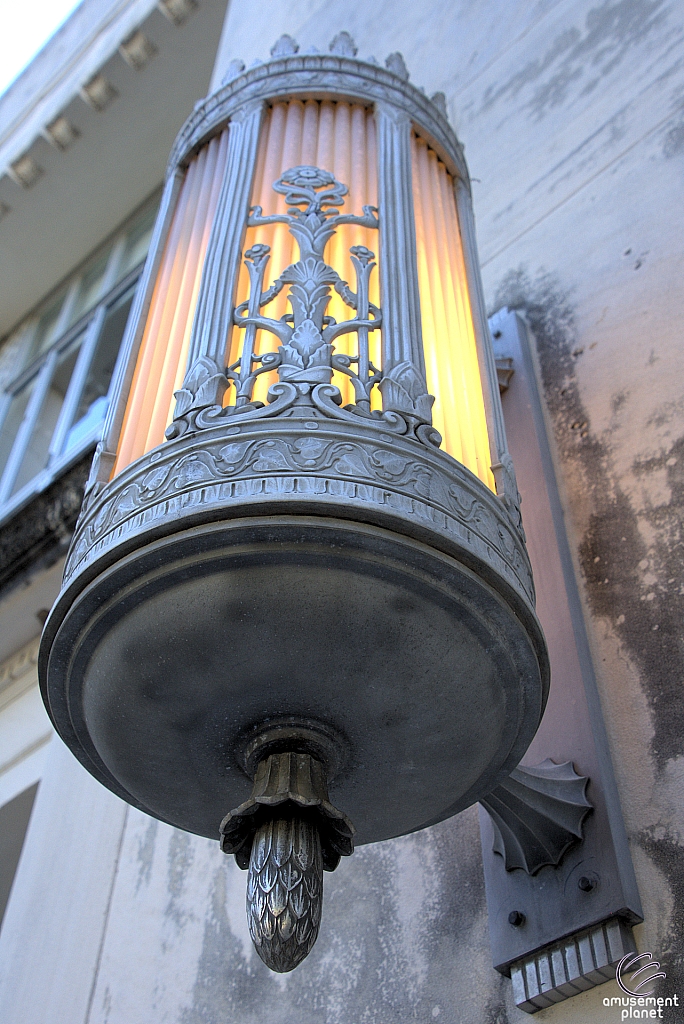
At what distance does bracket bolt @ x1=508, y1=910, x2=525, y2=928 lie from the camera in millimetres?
1801

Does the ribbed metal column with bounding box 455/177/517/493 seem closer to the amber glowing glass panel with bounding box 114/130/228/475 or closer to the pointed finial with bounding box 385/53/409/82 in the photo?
the pointed finial with bounding box 385/53/409/82

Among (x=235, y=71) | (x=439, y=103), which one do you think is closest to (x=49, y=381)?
(x=235, y=71)

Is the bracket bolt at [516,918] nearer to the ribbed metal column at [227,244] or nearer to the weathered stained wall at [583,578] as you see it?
the weathered stained wall at [583,578]

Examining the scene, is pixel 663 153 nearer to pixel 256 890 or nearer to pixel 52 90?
pixel 256 890

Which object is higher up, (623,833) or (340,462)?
(340,462)

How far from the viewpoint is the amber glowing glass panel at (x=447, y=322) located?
1.75 meters

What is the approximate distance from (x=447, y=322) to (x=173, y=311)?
53 centimetres

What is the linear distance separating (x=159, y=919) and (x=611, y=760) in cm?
131

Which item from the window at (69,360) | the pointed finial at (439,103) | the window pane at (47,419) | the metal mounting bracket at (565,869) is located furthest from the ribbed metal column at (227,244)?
the window pane at (47,419)

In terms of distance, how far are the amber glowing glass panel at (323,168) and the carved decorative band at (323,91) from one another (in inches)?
1.3

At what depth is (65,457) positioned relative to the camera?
15.3 ft

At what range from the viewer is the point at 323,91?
228cm

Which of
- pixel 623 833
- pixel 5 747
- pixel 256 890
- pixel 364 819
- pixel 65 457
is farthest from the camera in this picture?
pixel 65 457

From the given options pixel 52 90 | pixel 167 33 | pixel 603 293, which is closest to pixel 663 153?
pixel 603 293
